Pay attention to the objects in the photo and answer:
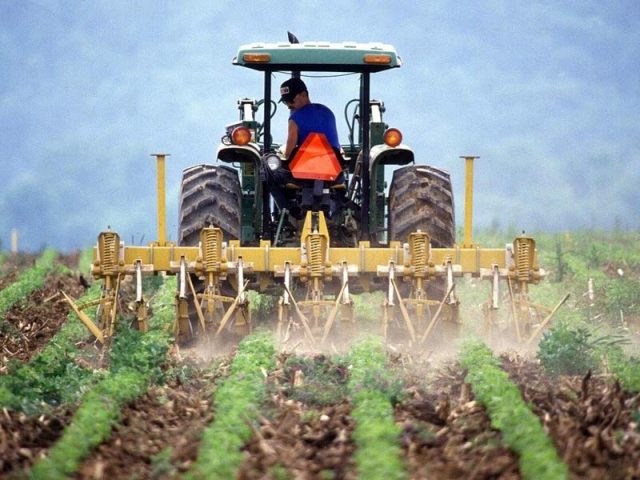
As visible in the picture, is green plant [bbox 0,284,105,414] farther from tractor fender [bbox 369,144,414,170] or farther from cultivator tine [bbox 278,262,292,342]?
tractor fender [bbox 369,144,414,170]

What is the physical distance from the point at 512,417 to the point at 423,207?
4.95 meters

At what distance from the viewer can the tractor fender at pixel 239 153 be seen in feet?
41.0

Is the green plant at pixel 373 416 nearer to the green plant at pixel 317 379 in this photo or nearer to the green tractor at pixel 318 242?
the green plant at pixel 317 379

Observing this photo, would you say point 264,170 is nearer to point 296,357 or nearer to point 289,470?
point 296,357

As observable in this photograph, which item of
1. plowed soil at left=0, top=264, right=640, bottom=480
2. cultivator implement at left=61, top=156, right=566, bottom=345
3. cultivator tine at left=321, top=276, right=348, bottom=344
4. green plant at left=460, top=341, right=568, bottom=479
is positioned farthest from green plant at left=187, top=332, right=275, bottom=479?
green plant at left=460, top=341, right=568, bottom=479

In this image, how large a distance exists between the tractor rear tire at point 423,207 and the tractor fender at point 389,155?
0.45ft

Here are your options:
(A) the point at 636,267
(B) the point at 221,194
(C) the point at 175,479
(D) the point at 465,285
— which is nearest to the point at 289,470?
(C) the point at 175,479

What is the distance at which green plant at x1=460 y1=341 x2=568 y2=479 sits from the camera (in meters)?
6.91

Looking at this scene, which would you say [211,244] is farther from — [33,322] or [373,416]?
[373,416]

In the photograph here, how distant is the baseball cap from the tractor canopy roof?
0.23 metres

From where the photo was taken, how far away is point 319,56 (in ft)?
40.2

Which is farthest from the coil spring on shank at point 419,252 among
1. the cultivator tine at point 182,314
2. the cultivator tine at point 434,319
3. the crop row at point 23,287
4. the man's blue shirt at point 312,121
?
the crop row at point 23,287

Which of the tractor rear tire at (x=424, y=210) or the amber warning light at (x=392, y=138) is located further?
the tractor rear tire at (x=424, y=210)

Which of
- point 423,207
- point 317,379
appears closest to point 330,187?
point 423,207
